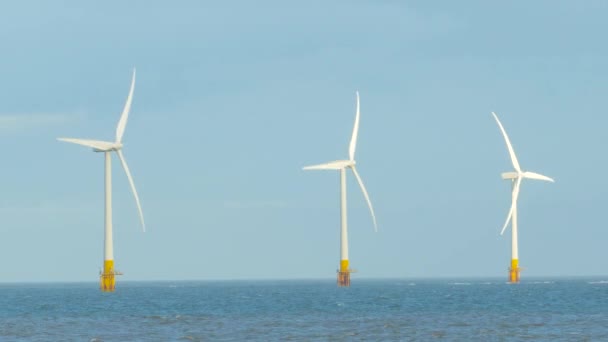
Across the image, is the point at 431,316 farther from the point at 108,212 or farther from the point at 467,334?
the point at 108,212

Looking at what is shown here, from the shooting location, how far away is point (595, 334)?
80.8 meters

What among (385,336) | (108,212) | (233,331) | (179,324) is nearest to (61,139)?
(108,212)

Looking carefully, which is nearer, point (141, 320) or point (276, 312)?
point (141, 320)

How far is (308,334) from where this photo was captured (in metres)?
82.6

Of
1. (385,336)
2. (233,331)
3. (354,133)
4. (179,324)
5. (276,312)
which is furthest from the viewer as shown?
(354,133)

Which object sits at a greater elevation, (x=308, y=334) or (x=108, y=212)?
(x=108, y=212)

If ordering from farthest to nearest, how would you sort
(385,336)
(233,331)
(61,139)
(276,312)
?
(61,139), (276,312), (233,331), (385,336)

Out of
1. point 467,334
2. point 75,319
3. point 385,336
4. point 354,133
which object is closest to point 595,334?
point 467,334

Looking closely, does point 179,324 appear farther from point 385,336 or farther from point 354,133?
point 354,133

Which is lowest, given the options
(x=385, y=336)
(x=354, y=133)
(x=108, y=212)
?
(x=385, y=336)

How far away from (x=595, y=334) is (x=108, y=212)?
93780 millimetres

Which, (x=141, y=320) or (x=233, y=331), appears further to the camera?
(x=141, y=320)

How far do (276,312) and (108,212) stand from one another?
50.1 m

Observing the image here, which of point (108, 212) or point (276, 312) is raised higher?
point (108, 212)
